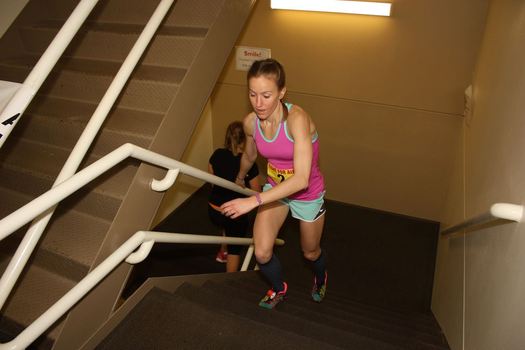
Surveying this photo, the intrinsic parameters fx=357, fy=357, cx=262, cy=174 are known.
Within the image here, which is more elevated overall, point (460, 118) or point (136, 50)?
point (460, 118)

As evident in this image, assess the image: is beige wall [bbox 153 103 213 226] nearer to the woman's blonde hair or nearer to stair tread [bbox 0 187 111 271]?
the woman's blonde hair

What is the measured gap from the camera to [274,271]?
95.3 inches

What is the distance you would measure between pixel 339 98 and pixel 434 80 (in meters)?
0.97

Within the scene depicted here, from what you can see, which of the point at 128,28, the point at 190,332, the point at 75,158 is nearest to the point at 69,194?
the point at 75,158

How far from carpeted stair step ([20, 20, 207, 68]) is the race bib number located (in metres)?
0.80

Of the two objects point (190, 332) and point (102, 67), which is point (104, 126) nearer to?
point (102, 67)

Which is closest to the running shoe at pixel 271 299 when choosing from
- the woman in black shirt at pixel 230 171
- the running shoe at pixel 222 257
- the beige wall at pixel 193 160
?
the woman in black shirt at pixel 230 171

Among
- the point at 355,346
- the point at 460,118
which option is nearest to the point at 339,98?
the point at 460,118

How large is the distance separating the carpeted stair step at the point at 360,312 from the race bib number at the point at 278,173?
0.96 metres

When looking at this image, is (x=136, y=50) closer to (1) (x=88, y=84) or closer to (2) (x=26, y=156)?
(1) (x=88, y=84)

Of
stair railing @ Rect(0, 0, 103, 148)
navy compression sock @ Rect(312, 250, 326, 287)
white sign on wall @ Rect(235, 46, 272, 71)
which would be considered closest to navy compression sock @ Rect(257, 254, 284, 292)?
navy compression sock @ Rect(312, 250, 326, 287)

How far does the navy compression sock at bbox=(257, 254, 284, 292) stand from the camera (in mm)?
2375

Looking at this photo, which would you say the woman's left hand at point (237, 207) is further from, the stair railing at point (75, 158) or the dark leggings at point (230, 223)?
the dark leggings at point (230, 223)

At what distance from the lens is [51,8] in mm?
2512
